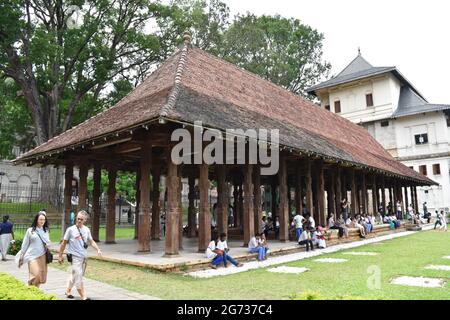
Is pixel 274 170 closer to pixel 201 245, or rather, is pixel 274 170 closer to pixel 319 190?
pixel 319 190

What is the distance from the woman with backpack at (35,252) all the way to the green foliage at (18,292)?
136 centimetres

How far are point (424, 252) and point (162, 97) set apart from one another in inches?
363

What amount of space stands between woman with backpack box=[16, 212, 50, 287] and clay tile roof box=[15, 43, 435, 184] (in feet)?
11.3

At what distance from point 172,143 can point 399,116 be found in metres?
31.0

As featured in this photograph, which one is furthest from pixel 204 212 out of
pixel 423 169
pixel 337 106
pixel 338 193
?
pixel 337 106

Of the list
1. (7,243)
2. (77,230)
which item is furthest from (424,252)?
(7,243)

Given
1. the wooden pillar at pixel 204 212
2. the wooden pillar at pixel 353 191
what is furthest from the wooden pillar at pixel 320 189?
the wooden pillar at pixel 204 212

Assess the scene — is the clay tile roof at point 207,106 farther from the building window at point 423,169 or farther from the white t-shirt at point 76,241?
the building window at point 423,169

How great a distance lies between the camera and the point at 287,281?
288 inches

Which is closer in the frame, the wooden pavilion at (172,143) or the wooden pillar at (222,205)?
the wooden pavilion at (172,143)

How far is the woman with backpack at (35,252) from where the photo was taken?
232 inches

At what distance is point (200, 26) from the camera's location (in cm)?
3080

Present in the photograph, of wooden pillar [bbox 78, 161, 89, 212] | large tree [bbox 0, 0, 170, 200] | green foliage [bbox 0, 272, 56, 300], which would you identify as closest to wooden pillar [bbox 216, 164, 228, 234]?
wooden pillar [bbox 78, 161, 89, 212]

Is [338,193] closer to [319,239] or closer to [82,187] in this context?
[319,239]
